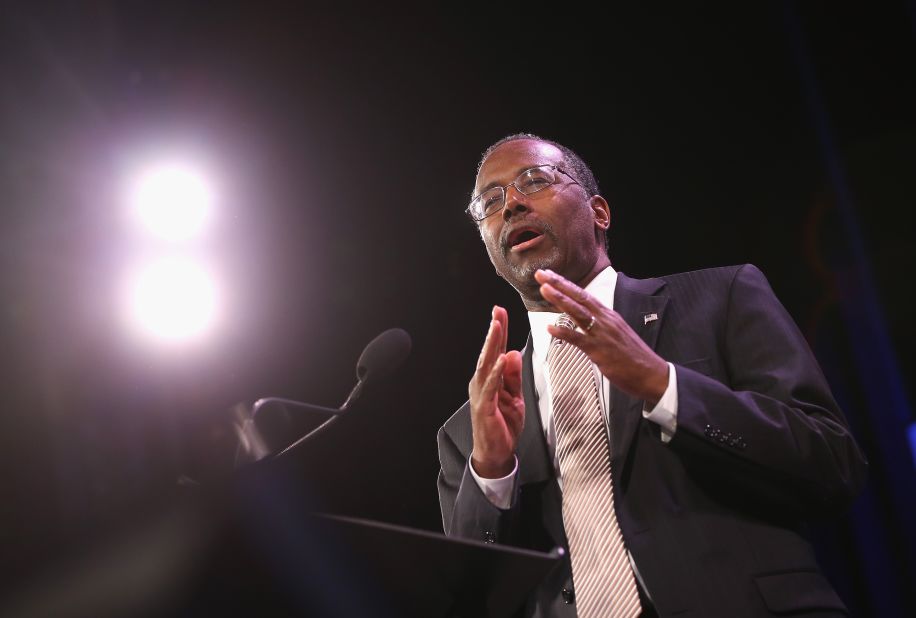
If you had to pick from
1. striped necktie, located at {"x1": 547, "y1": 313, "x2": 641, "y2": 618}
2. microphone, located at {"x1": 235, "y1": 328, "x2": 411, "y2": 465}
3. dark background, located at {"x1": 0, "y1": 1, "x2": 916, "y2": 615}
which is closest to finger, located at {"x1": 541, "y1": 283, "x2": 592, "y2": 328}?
striped necktie, located at {"x1": 547, "y1": 313, "x2": 641, "y2": 618}

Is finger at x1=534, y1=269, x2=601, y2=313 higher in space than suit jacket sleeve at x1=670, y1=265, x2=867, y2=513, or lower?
higher

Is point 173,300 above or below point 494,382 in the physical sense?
above

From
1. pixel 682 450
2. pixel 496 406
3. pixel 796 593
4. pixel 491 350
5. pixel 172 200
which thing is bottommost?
pixel 796 593

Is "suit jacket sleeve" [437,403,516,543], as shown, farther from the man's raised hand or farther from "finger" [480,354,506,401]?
"finger" [480,354,506,401]

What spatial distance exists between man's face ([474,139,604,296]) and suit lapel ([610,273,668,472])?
0.18m

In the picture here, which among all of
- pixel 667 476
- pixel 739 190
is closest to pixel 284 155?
pixel 739 190

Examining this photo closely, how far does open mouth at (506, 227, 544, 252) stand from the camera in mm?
2268

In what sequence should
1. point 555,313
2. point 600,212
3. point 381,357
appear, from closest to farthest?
point 381,357
point 555,313
point 600,212

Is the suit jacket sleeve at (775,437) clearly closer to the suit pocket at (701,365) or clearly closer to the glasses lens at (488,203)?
the suit pocket at (701,365)

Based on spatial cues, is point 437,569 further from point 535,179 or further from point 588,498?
point 535,179

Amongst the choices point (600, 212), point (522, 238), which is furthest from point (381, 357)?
point (600, 212)

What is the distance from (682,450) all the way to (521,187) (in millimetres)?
1165

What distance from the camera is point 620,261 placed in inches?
157

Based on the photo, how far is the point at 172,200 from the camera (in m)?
3.77
